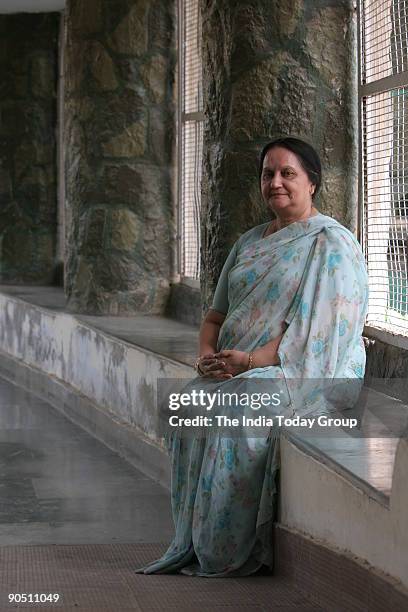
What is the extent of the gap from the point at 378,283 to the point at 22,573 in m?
1.56

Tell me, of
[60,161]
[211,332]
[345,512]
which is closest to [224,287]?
[211,332]

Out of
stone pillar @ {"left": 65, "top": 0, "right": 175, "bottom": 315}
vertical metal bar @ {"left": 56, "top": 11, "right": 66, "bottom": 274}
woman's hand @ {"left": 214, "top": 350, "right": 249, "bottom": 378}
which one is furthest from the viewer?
vertical metal bar @ {"left": 56, "top": 11, "right": 66, "bottom": 274}

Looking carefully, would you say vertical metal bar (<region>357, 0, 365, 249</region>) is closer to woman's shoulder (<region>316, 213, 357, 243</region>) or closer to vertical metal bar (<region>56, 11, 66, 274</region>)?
woman's shoulder (<region>316, 213, 357, 243</region>)

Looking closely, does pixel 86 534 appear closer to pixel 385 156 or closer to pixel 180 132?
pixel 385 156

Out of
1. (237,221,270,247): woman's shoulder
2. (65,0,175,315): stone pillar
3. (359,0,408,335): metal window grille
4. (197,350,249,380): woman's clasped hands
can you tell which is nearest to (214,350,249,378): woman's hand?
(197,350,249,380): woman's clasped hands

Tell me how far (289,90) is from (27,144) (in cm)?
504

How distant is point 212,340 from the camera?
3863 millimetres

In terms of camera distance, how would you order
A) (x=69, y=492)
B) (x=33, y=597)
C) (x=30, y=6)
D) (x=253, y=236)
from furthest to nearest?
(x=30, y=6) < (x=69, y=492) < (x=253, y=236) < (x=33, y=597)

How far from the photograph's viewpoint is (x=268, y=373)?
3.51 meters

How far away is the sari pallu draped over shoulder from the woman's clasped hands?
47 millimetres

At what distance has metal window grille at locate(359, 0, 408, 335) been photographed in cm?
398

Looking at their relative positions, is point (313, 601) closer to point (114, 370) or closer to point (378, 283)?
point (378, 283)

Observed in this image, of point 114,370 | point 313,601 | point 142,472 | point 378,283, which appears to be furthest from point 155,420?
point 313,601

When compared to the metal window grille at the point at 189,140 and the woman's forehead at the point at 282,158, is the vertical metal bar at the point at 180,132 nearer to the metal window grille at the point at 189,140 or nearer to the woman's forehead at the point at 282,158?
the metal window grille at the point at 189,140
